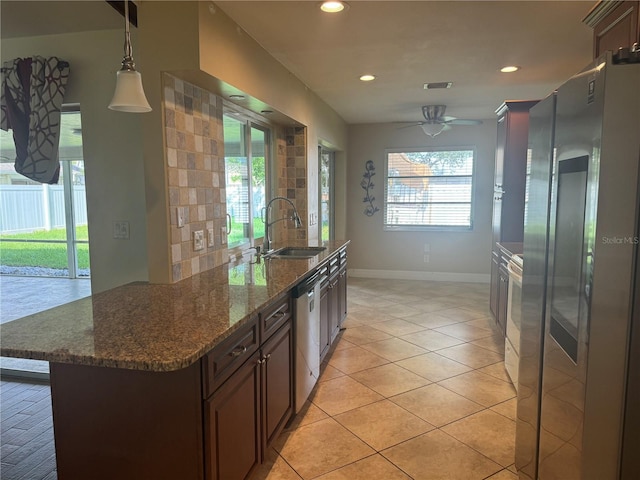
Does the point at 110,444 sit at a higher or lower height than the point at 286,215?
lower

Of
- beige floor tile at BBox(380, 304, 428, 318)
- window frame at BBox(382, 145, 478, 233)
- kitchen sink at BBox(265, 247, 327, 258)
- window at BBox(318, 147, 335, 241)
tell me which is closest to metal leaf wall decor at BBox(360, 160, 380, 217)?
window frame at BBox(382, 145, 478, 233)

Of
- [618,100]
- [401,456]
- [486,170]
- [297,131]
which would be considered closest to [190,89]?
[297,131]

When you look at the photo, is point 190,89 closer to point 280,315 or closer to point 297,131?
point 280,315

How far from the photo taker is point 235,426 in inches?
68.7

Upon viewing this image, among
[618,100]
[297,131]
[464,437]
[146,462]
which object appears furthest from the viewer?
[297,131]

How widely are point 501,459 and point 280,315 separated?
1429mm

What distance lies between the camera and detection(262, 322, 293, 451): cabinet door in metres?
2.09

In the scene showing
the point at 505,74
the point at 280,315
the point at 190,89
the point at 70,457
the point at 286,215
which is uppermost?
the point at 505,74

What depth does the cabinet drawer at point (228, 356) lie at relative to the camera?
5.04 ft

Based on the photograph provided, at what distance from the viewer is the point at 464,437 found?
2.49m

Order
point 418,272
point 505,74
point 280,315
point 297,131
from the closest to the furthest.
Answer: point 280,315 → point 505,74 → point 297,131 → point 418,272

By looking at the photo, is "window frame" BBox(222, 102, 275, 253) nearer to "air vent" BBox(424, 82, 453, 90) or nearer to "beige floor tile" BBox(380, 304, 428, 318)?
"air vent" BBox(424, 82, 453, 90)

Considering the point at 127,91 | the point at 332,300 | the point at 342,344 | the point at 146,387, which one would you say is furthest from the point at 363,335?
the point at 127,91

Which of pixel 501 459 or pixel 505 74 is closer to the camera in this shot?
pixel 501 459
